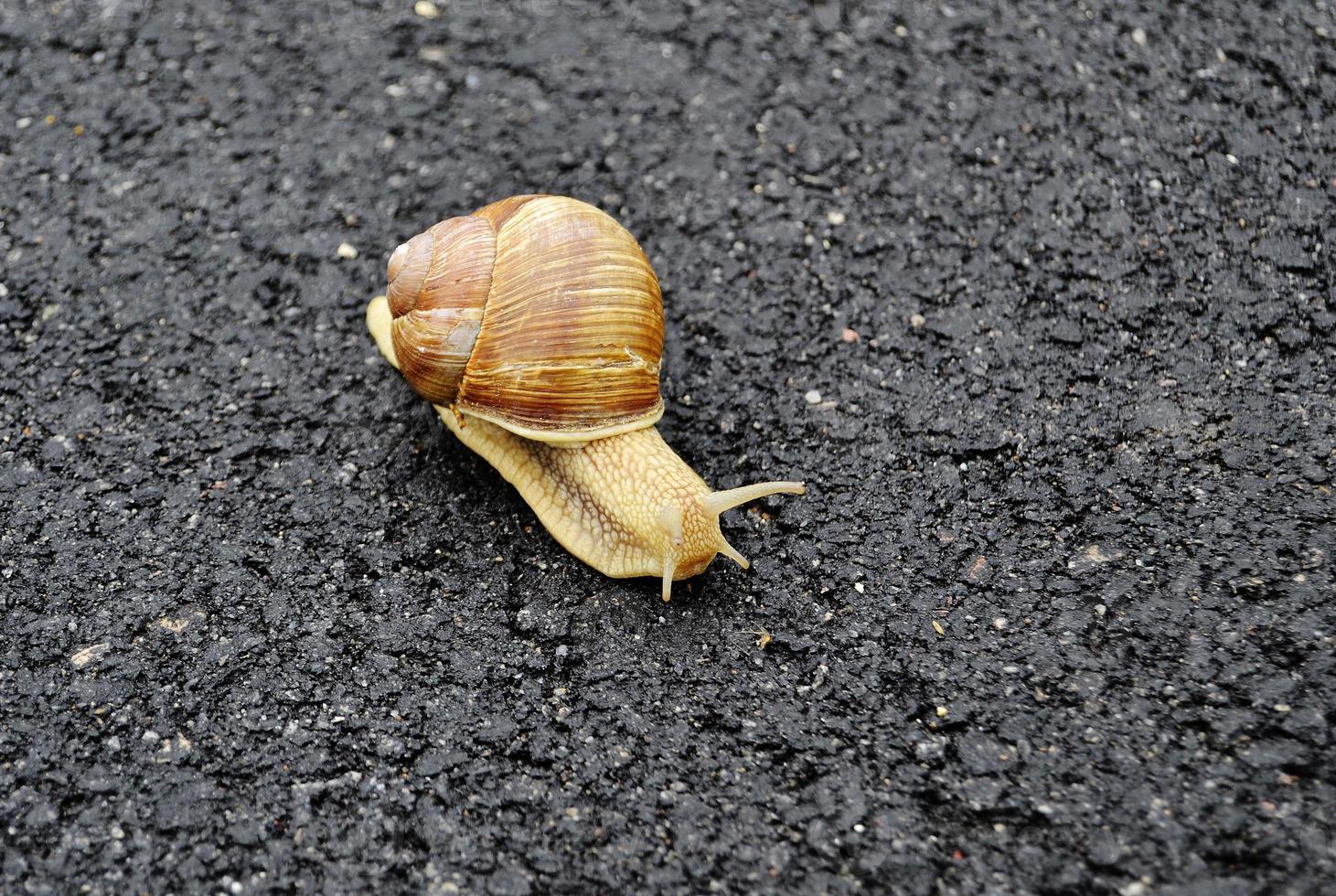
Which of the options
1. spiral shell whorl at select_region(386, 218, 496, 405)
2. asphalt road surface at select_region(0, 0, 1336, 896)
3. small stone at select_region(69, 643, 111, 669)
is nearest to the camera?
asphalt road surface at select_region(0, 0, 1336, 896)

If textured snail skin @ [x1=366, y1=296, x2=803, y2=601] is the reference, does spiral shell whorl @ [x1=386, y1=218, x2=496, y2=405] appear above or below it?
above

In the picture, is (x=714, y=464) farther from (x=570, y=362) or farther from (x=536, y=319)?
(x=536, y=319)

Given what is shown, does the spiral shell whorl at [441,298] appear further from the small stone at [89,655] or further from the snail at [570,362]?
the small stone at [89,655]

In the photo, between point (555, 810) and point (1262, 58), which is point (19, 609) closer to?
point (555, 810)

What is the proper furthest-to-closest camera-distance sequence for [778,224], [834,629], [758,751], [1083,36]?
[1083,36] → [778,224] → [834,629] → [758,751]

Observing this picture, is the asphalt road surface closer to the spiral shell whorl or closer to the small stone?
the small stone

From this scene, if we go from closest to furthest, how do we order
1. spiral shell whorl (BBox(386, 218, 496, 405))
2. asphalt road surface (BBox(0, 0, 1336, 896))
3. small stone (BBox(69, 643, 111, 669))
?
asphalt road surface (BBox(0, 0, 1336, 896))
small stone (BBox(69, 643, 111, 669))
spiral shell whorl (BBox(386, 218, 496, 405))

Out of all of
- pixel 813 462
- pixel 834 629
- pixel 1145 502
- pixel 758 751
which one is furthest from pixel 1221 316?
pixel 758 751

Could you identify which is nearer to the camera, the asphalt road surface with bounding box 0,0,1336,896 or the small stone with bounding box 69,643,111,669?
the asphalt road surface with bounding box 0,0,1336,896

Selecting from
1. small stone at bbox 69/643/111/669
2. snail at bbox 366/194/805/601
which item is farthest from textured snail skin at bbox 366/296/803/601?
small stone at bbox 69/643/111/669
